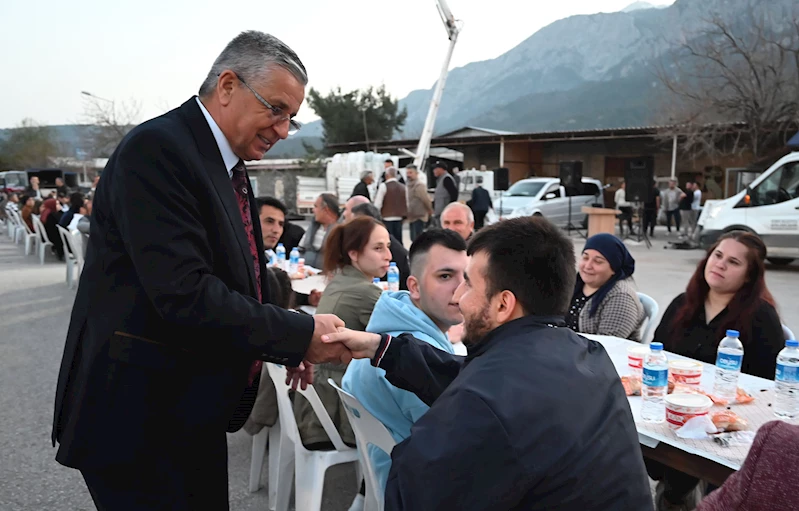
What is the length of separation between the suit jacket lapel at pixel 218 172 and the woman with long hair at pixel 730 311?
8.53 feet

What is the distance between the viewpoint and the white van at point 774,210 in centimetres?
1030

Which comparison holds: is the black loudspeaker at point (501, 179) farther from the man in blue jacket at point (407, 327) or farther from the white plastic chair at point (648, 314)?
the man in blue jacket at point (407, 327)

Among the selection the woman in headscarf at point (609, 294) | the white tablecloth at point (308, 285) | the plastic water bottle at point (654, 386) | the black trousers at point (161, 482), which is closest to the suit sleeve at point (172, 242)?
the black trousers at point (161, 482)

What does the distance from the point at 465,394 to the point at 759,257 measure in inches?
105

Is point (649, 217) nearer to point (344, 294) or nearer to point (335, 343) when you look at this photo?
point (344, 294)

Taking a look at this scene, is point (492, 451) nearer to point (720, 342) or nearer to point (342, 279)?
point (342, 279)

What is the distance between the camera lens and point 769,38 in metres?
18.6

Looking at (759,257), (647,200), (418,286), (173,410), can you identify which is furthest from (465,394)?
(647,200)

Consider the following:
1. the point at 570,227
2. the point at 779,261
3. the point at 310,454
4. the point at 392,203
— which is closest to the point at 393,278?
the point at 310,454

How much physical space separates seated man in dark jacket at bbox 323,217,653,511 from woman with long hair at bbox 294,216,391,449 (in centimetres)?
138

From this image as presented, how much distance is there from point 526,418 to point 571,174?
16216mm

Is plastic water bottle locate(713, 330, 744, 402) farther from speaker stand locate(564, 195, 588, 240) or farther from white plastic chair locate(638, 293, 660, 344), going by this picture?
speaker stand locate(564, 195, 588, 240)

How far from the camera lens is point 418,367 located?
1.81m

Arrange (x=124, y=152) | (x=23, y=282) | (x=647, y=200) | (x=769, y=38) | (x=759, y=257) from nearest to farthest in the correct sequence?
(x=124, y=152)
(x=759, y=257)
(x=23, y=282)
(x=647, y=200)
(x=769, y=38)
